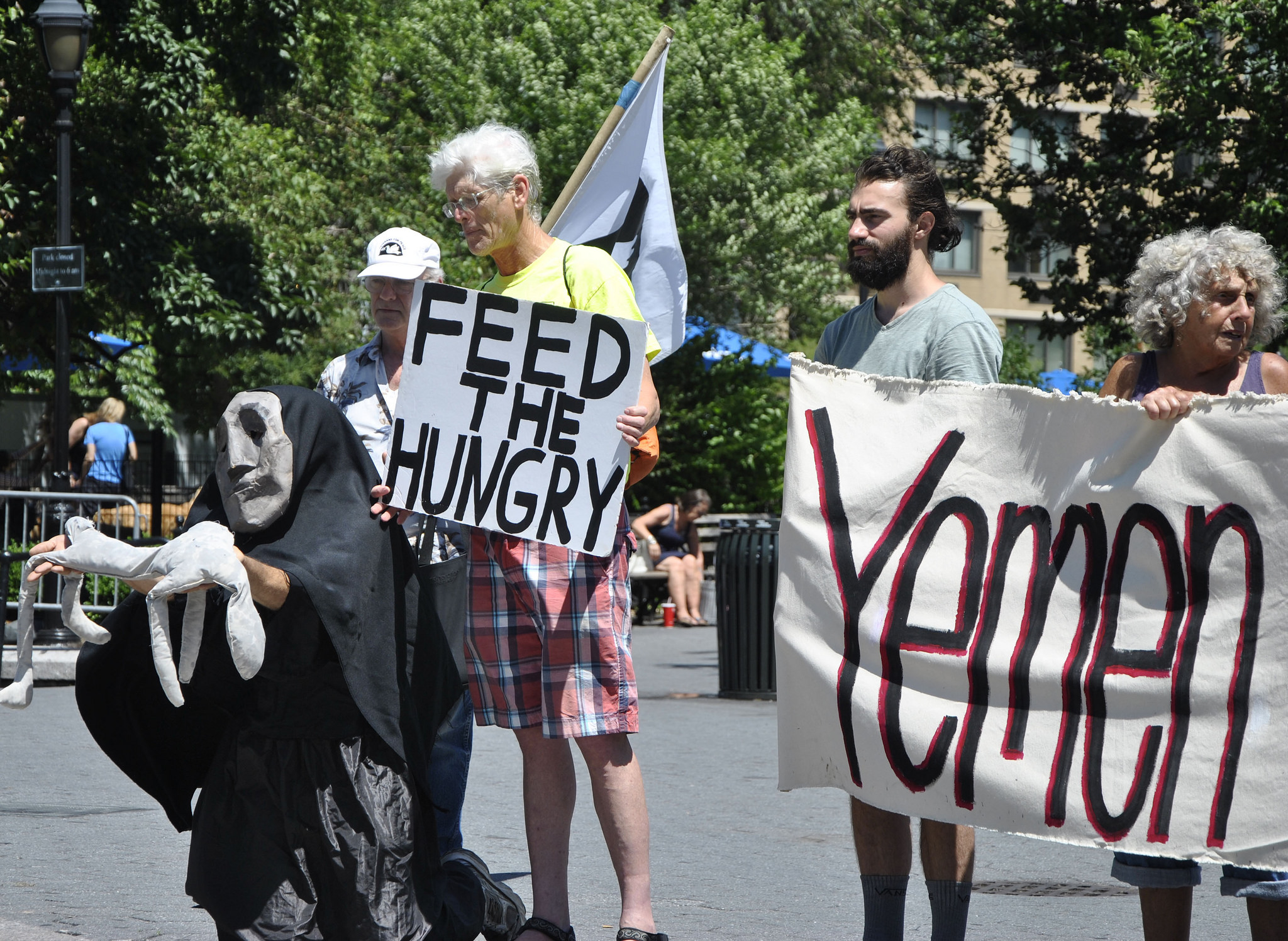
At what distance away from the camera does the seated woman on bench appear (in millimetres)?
18203

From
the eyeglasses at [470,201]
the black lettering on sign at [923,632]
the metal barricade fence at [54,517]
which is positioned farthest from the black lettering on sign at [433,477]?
the metal barricade fence at [54,517]

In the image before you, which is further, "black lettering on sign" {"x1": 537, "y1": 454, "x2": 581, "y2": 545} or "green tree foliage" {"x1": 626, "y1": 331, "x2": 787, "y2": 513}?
"green tree foliage" {"x1": 626, "y1": 331, "x2": 787, "y2": 513}

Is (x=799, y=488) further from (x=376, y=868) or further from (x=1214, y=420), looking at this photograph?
(x=376, y=868)

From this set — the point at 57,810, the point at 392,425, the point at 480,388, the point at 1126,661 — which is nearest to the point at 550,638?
the point at 480,388

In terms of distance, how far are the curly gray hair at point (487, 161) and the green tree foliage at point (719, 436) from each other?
50.4ft

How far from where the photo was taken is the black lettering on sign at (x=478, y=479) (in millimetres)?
4141

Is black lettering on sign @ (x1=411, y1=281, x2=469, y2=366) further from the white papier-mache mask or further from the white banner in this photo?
the white banner

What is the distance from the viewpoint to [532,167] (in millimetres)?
4352

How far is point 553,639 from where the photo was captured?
13.4 feet

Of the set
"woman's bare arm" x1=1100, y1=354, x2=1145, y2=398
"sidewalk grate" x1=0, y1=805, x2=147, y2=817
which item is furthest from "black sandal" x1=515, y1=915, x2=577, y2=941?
"sidewalk grate" x1=0, y1=805, x2=147, y2=817

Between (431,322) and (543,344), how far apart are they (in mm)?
303

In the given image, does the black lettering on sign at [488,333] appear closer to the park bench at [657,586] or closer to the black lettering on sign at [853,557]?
the black lettering on sign at [853,557]

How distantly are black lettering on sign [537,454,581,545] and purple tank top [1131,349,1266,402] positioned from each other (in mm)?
1363

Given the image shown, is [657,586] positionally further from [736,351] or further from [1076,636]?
[1076,636]
